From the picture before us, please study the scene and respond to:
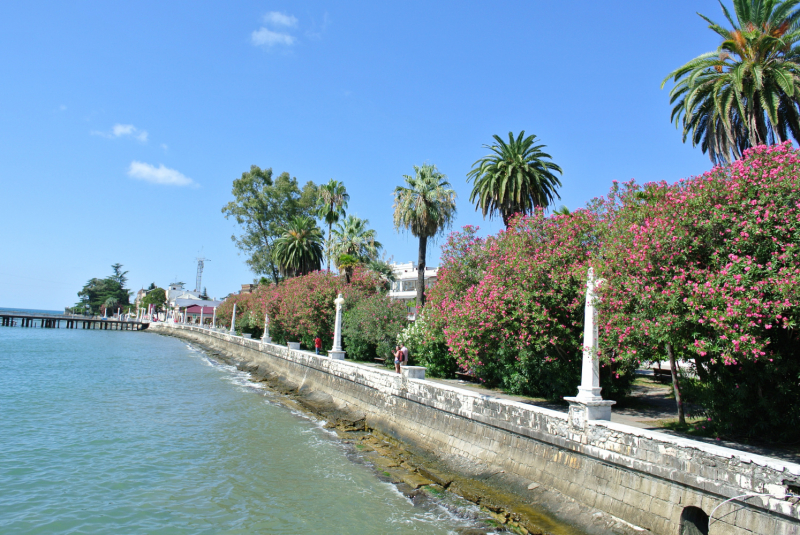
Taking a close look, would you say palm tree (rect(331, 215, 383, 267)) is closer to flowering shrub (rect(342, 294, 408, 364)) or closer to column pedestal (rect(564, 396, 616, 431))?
flowering shrub (rect(342, 294, 408, 364))

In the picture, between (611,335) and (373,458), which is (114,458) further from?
(611,335)

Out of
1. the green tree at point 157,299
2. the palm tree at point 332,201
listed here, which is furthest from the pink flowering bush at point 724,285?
the green tree at point 157,299

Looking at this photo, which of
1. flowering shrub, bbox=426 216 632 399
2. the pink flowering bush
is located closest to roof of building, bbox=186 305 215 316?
flowering shrub, bbox=426 216 632 399

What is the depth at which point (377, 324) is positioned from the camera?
2414cm

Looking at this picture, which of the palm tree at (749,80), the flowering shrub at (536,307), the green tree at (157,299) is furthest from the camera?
the green tree at (157,299)

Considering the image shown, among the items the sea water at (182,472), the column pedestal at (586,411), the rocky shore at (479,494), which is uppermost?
the column pedestal at (586,411)

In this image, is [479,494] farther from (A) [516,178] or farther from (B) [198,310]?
(B) [198,310]

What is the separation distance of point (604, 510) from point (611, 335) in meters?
3.01

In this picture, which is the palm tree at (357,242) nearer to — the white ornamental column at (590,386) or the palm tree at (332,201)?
the palm tree at (332,201)

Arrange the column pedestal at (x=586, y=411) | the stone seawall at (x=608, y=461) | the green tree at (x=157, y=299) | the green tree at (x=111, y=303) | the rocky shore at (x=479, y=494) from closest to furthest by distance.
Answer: the stone seawall at (x=608, y=461) → the rocky shore at (x=479, y=494) → the column pedestal at (x=586, y=411) → the green tree at (x=157, y=299) → the green tree at (x=111, y=303)

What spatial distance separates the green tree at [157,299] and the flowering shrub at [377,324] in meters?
121

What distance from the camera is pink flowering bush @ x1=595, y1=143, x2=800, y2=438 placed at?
23.3 ft

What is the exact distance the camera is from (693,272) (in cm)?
808

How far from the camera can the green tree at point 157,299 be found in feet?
440
